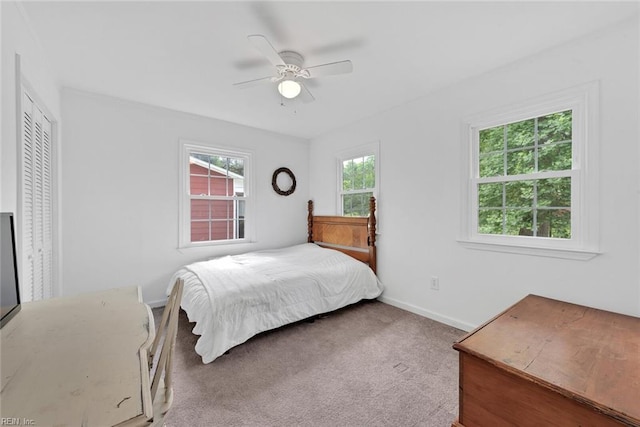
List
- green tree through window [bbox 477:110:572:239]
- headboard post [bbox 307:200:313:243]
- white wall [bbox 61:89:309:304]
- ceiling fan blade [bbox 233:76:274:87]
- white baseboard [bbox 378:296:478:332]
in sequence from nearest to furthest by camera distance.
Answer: green tree through window [bbox 477:110:572:239]
ceiling fan blade [bbox 233:76:274:87]
white baseboard [bbox 378:296:478:332]
white wall [bbox 61:89:309:304]
headboard post [bbox 307:200:313:243]

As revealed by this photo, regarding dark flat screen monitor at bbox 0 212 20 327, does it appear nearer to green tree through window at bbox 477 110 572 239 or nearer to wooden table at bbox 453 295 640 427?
wooden table at bbox 453 295 640 427

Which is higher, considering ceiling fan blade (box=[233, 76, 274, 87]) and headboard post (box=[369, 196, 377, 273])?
ceiling fan blade (box=[233, 76, 274, 87])

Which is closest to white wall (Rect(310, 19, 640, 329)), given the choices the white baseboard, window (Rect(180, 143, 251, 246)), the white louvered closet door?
the white baseboard

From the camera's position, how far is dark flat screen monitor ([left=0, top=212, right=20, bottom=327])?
1066 millimetres

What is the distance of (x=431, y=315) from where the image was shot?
9.37ft

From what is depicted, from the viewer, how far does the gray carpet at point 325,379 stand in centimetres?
155

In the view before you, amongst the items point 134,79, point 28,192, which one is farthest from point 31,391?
point 134,79

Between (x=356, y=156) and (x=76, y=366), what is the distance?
3.52m

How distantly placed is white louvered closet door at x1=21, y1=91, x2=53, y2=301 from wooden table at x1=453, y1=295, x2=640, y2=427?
283 centimetres

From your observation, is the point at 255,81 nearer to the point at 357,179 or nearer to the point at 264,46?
the point at 264,46

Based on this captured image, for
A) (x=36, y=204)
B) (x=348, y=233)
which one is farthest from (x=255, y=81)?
(x=348, y=233)

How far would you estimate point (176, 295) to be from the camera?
122cm

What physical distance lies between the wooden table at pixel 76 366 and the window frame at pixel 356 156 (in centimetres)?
286

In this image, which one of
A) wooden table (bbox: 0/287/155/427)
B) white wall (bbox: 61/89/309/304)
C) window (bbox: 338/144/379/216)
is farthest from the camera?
window (bbox: 338/144/379/216)
